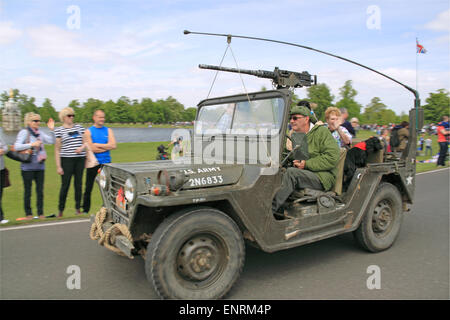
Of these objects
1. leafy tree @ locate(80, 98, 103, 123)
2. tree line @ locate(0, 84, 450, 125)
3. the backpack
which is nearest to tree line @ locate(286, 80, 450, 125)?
tree line @ locate(0, 84, 450, 125)

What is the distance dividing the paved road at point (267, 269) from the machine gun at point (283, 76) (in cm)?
234

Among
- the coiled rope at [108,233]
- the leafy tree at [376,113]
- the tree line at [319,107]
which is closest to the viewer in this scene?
the coiled rope at [108,233]

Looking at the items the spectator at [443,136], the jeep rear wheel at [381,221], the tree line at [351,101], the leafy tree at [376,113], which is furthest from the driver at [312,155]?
the leafy tree at [376,113]

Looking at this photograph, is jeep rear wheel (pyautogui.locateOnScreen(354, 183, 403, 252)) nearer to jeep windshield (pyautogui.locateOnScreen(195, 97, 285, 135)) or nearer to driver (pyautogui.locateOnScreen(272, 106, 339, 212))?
driver (pyautogui.locateOnScreen(272, 106, 339, 212))

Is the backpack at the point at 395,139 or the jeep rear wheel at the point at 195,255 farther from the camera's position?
the backpack at the point at 395,139

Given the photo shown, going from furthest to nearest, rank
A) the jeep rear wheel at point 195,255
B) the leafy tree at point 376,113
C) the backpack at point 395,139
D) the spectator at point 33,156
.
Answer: the leafy tree at point 376,113 → the backpack at point 395,139 → the spectator at point 33,156 → the jeep rear wheel at point 195,255

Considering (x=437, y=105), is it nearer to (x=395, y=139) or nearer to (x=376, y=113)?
(x=376, y=113)

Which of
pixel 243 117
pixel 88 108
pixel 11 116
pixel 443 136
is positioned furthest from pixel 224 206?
pixel 88 108

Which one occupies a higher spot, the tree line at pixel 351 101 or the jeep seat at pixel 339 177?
the tree line at pixel 351 101

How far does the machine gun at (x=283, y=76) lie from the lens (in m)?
4.01

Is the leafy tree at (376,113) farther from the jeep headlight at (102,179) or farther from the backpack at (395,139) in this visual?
the jeep headlight at (102,179)

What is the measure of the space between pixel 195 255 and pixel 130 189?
85 centimetres

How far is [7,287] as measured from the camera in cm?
334

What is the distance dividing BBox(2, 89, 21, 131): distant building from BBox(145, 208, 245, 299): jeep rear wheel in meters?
4.72
